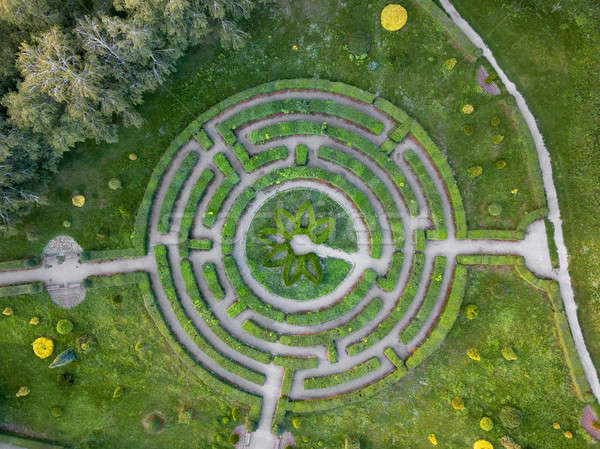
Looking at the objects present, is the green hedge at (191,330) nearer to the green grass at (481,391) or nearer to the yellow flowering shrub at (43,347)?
the green grass at (481,391)

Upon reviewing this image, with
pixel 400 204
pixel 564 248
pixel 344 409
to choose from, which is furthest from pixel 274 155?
pixel 564 248

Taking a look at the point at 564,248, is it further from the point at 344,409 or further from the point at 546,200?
the point at 344,409

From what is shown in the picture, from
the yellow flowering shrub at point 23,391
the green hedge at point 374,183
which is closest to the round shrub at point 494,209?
the green hedge at point 374,183

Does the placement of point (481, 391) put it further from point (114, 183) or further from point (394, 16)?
point (114, 183)

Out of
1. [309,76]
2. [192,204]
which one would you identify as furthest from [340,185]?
[192,204]

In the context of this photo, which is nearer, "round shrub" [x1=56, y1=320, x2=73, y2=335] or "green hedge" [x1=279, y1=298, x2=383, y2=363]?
"green hedge" [x1=279, y1=298, x2=383, y2=363]

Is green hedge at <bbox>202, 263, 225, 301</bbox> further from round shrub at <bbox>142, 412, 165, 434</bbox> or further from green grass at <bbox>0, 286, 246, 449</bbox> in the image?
round shrub at <bbox>142, 412, 165, 434</bbox>

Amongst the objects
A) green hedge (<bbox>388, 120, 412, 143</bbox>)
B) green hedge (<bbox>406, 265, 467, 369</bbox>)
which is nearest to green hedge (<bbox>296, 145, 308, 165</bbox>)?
green hedge (<bbox>388, 120, 412, 143</bbox>)
